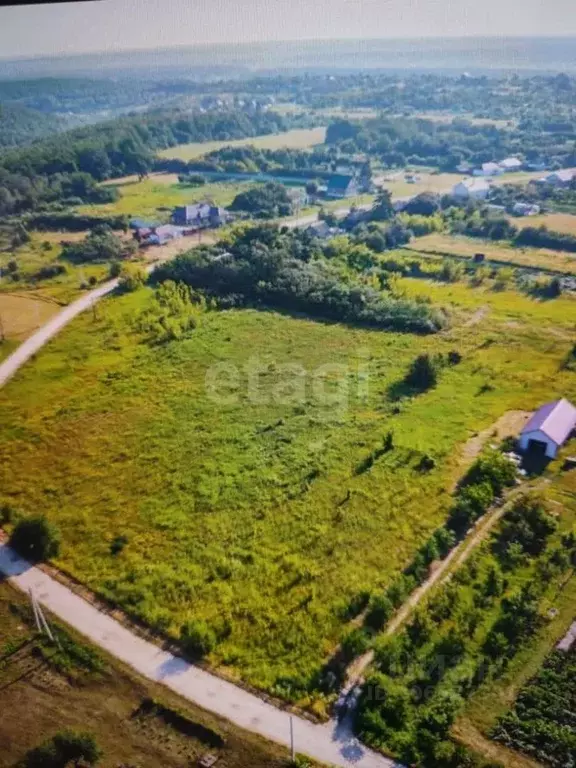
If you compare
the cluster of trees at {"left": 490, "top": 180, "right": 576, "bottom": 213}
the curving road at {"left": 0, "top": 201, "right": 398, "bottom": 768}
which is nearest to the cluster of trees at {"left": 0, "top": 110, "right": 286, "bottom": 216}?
the cluster of trees at {"left": 490, "top": 180, "right": 576, "bottom": 213}

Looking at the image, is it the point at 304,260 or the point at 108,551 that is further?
the point at 304,260

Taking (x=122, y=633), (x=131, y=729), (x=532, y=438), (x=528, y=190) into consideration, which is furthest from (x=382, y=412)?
(x=528, y=190)

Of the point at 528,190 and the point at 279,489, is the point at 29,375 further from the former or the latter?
the point at 528,190

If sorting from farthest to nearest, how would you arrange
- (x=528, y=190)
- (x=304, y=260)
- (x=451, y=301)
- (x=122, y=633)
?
(x=528, y=190) < (x=304, y=260) < (x=451, y=301) < (x=122, y=633)

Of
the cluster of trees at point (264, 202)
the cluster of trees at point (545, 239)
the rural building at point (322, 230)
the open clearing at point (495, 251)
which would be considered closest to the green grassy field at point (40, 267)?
the cluster of trees at point (264, 202)

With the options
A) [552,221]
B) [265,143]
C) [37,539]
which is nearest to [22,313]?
[37,539]

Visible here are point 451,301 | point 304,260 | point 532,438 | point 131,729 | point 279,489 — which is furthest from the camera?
point 304,260

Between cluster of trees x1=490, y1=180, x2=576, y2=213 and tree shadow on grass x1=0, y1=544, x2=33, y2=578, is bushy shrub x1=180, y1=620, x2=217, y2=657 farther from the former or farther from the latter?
cluster of trees x1=490, y1=180, x2=576, y2=213
